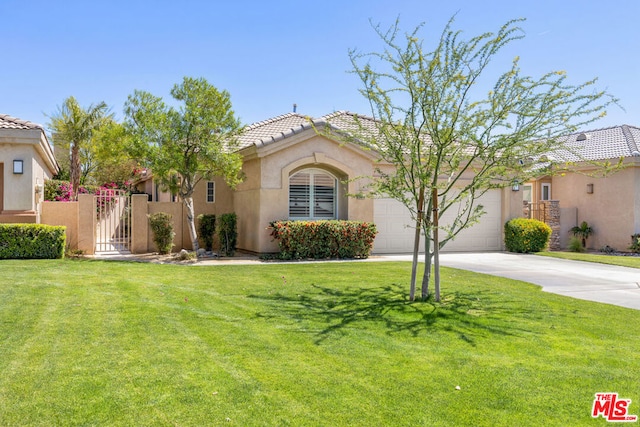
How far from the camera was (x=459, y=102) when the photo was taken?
28.3ft

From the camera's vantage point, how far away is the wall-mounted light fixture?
15.2 metres

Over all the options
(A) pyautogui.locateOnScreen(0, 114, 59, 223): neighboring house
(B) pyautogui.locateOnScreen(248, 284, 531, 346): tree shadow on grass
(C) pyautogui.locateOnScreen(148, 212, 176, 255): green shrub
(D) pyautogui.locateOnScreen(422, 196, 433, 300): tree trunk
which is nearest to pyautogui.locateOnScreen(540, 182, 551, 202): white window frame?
(B) pyautogui.locateOnScreen(248, 284, 531, 346): tree shadow on grass

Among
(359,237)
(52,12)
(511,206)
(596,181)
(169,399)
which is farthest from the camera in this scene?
(596,181)

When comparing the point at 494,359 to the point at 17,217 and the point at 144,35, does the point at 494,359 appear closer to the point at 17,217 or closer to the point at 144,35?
the point at 17,217

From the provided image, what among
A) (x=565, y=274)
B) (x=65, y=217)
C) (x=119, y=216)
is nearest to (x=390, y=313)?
(x=565, y=274)

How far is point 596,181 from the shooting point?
74.8ft

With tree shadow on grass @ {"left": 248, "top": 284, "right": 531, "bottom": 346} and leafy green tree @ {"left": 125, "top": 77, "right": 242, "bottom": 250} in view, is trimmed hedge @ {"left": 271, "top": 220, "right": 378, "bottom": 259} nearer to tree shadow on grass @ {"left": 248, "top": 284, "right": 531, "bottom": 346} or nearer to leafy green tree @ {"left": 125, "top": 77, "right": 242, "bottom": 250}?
leafy green tree @ {"left": 125, "top": 77, "right": 242, "bottom": 250}

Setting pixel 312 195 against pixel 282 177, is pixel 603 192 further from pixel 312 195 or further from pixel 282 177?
pixel 282 177

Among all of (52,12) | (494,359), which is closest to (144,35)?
(52,12)

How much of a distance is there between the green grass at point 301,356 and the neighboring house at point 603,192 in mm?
14072

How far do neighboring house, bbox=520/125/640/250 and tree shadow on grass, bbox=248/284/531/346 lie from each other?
13.5 meters

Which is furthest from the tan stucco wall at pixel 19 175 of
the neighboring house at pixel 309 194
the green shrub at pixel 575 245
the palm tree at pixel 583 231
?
the palm tree at pixel 583 231

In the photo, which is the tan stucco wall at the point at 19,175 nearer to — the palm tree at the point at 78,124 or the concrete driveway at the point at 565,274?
the concrete driveway at the point at 565,274

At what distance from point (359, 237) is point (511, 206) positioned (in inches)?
289
